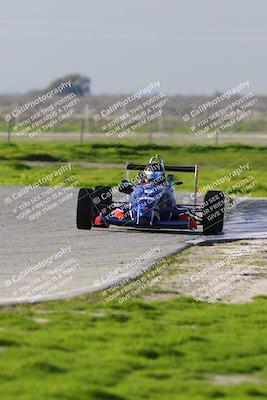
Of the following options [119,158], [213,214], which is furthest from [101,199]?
[119,158]

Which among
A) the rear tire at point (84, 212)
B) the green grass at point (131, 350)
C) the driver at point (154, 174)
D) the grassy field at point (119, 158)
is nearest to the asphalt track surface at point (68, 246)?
the rear tire at point (84, 212)

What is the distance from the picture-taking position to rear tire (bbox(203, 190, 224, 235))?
24.0 metres

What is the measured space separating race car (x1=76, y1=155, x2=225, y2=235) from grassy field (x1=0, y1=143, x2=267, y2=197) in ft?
42.7

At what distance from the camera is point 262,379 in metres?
11.1

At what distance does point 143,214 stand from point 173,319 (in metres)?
10.1

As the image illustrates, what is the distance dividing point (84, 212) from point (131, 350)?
41.2 ft

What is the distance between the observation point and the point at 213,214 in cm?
2397

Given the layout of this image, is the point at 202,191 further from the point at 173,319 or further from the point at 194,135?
the point at 194,135

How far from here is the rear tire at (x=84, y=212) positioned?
24234 millimetres

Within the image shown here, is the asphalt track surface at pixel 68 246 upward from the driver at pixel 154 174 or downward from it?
downward

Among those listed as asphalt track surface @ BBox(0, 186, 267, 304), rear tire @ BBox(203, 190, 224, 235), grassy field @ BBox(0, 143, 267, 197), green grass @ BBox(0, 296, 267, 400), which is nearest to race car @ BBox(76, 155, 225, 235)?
rear tire @ BBox(203, 190, 224, 235)

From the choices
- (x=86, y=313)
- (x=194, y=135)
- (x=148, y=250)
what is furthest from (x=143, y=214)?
(x=194, y=135)

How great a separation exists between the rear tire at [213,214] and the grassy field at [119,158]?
1372 cm

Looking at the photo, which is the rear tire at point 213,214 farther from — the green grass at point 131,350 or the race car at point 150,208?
the green grass at point 131,350
